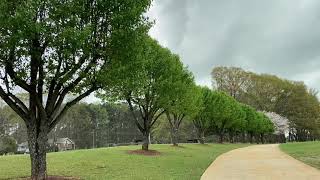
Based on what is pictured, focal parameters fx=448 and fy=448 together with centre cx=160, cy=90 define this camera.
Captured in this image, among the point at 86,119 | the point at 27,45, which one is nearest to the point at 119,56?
the point at 27,45

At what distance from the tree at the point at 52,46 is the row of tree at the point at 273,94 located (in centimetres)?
7758

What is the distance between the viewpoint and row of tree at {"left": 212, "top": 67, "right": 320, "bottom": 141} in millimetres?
92688

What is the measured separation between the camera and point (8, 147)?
54.8 meters

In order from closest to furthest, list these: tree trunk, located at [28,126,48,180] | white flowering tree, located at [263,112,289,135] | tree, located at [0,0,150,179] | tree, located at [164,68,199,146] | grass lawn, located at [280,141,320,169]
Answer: tree, located at [0,0,150,179] → tree trunk, located at [28,126,48,180] → grass lawn, located at [280,141,320,169] → tree, located at [164,68,199,146] → white flowering tree, located at [263,112,289,135]

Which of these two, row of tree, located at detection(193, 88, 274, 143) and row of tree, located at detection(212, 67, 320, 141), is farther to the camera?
row of tree, located at detection(212, 67, 320, 141)

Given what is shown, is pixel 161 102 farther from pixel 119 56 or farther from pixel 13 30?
pixel 13 30

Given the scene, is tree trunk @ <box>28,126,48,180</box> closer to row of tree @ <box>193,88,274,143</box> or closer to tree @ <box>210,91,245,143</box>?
row of tree @ <box>193,88,274,143</box>

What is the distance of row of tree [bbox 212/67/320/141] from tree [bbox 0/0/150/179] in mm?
77576

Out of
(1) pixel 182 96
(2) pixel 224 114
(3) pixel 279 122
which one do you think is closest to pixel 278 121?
(3) pixel 279 122

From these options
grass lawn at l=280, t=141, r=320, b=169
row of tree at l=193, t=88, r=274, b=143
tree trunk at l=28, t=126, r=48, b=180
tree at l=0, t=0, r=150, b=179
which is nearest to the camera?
tree at l=0, t=0, r=150, b=179

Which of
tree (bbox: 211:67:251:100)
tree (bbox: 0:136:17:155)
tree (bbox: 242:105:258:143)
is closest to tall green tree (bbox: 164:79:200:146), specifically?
tree (bbox: 0:136:17:155)

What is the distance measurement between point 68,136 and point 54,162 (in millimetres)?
62422

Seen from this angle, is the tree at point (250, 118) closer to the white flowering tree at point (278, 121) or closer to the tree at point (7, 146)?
the white flowering tree at point (278, 121)

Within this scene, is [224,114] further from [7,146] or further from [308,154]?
[308,154]
